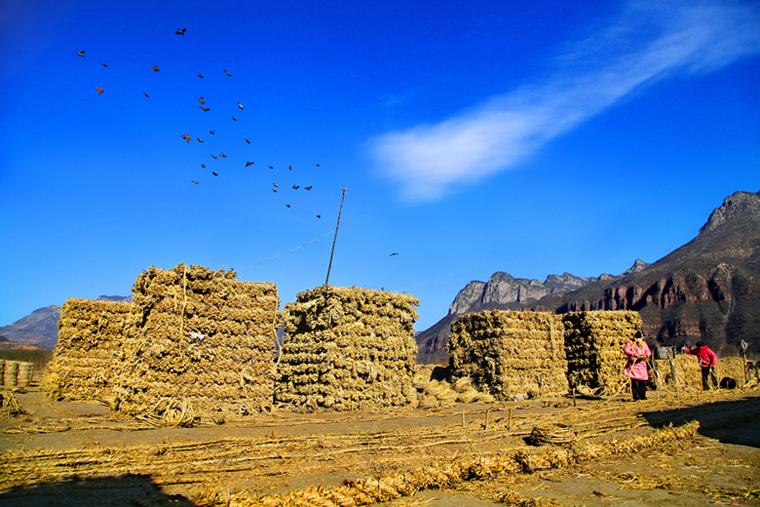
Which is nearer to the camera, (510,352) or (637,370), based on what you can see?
(637,370)

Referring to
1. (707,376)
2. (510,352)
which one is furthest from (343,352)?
(707,376)

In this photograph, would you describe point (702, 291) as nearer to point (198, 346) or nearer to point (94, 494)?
point (198, 346)

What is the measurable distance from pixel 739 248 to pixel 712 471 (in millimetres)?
101163

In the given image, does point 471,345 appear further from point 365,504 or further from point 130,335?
point 365,504

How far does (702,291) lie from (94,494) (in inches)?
3773

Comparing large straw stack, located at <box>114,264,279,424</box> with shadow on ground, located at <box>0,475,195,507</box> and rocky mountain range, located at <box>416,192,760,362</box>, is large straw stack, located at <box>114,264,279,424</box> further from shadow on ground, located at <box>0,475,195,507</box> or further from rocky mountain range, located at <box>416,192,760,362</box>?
rocky mountain range, located at <box>416,192,760,362</box>

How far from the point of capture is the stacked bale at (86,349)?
660 inches

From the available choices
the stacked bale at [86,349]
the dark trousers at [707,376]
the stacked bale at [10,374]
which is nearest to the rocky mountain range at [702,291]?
the dark trousers at [707,376]

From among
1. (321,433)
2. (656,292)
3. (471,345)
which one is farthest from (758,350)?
(321,433)

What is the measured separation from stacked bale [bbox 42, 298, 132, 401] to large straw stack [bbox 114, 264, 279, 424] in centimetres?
504

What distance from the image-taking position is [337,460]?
7.19 m

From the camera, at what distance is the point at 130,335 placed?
13.1m

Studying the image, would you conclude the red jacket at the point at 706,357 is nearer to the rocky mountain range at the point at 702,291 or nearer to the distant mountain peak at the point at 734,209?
the rocky mountain range at the point at 702,291

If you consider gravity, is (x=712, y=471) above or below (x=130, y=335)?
below
